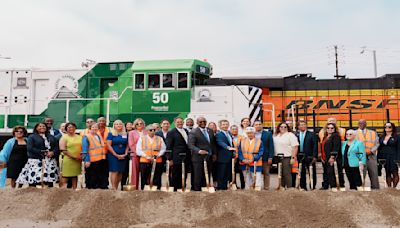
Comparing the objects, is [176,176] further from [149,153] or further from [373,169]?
[373,169]

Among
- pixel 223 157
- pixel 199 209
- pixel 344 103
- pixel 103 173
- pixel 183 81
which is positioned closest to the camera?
pixel 199 209

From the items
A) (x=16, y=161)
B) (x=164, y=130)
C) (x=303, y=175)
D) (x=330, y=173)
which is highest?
(x=164, y=130)

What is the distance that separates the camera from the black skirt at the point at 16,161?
6.95 meters

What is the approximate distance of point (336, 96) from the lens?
17.1 metres

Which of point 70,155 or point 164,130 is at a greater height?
point 164,130

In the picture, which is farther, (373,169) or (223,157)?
(373,169)

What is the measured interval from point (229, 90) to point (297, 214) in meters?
6.70

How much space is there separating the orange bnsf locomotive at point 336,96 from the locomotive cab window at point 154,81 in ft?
19.8

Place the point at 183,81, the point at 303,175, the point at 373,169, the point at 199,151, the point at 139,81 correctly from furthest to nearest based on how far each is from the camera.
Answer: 1. the point at 139,81
2. the point at 183,81
3. the point at 303,175
4. the point at 373,169
5. the point at 199,151

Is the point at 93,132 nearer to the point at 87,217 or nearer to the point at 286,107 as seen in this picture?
the point at 87,217

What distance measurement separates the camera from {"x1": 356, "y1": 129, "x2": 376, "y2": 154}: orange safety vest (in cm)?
745

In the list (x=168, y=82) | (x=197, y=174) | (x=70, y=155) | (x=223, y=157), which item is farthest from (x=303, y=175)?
(x=168, y=82)

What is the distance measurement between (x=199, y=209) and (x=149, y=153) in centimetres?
177

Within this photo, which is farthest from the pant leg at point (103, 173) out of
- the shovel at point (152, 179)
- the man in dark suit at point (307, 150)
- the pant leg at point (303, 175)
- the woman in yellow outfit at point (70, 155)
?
the pant leg at point (303, 175)
